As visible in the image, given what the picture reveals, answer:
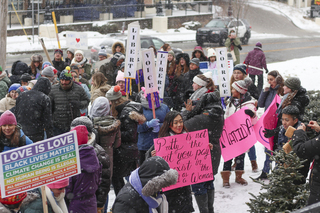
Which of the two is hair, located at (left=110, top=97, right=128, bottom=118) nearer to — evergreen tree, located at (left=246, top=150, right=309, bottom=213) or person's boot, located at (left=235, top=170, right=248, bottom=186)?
person's boot, located at (left=235, top=170, right=248, bottom=186)

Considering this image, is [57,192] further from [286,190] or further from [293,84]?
[293,84]

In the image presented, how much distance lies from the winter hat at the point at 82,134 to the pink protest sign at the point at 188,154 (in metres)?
0.95

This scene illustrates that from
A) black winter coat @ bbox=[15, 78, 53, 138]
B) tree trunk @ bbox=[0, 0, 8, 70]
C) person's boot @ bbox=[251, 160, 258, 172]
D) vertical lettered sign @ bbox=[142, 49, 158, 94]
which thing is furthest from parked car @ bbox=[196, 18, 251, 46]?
black winter coat @ bbox=[15, 78, 53, 138]

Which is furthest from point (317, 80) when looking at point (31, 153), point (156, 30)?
point (156, 30)

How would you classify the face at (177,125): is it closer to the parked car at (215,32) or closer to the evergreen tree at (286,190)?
the evergreen tree at (286,190)

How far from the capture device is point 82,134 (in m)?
4.13

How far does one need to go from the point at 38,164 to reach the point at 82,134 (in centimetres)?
88

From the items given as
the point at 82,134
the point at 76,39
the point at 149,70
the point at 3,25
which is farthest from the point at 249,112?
the point at 3,25

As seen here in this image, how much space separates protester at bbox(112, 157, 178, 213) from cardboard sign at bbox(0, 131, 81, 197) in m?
0.59

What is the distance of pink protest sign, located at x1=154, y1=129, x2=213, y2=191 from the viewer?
15.9 feet

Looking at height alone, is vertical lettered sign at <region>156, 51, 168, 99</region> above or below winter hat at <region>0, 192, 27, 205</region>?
above

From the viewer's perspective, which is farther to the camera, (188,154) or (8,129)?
(188,154)

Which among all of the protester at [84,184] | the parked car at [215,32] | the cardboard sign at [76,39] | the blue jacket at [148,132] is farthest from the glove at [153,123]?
the parked car at [215,32]

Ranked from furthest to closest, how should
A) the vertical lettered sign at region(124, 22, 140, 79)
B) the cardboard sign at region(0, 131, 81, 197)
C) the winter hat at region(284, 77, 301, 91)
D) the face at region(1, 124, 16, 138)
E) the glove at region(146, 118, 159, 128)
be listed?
1. the vertical lettered sign at region(124, 22, 140, 79)
2. the glove at region(146, 118, 159, 128)
3. the winter hat at region(284, 77, 301, 91)
4. the face at region(1, 124, 16, 138)
5. the cardboard sign at region(0, 131, 81, 197)
